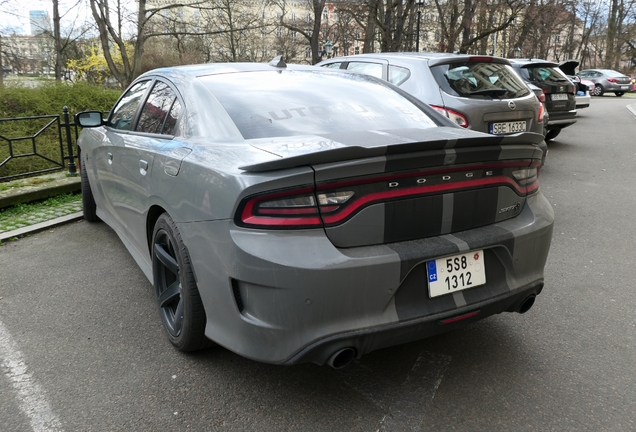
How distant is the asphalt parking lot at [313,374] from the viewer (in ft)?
8.18

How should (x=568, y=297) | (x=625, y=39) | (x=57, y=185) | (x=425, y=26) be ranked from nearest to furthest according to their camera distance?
(x=568, y=297) < (x=57, y=185) < (x=425, y=26) < (x=625, y=39)

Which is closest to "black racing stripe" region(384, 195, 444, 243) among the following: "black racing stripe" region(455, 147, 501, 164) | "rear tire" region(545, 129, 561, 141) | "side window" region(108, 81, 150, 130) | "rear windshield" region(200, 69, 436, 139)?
"black racing stripe" region(455, 147, 501, 164)

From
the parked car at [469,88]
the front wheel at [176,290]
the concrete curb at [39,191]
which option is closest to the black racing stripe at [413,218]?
the front wheel at [176,290]

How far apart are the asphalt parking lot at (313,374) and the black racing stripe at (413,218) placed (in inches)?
32.6

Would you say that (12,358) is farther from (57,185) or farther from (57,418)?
(57,185)

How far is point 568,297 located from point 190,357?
103 inches

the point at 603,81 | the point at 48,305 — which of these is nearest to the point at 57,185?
the point at 48,305

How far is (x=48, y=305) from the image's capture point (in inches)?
150

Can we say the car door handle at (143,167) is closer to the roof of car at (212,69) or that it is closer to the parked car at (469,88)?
the roof of car at (212,69)

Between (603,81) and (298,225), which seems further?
(603,81)

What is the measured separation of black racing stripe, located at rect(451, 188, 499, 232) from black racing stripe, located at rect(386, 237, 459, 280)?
0.45ft

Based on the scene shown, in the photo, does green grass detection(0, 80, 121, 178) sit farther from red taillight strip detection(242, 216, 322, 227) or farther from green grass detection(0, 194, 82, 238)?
red taillight strip detection(242, 216, 322, 227)

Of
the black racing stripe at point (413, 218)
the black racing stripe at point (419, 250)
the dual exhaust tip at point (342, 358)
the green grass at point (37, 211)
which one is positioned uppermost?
the black racing stripe at point (413, 218)

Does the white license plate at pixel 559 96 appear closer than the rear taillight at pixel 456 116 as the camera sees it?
No
